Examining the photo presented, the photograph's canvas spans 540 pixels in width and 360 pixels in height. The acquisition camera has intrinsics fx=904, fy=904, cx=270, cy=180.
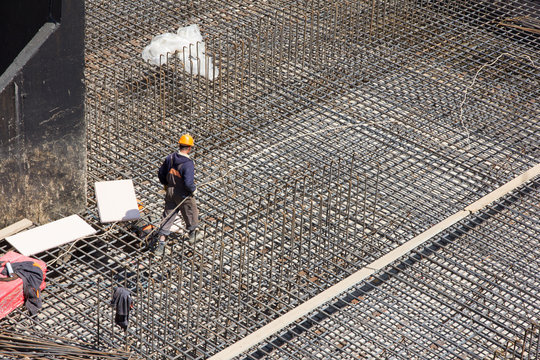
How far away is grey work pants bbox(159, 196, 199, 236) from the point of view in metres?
9.12

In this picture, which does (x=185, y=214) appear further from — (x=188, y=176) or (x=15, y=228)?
(x=15, y=228)

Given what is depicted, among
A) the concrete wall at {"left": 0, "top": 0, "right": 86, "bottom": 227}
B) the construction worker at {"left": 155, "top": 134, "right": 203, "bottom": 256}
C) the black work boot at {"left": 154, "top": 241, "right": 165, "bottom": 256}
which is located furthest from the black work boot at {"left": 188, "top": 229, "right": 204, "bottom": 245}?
the concrete wall at {"left": 0, "top": 0, "right": 86, "bottom": 227}

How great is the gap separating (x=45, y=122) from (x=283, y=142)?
3.08 meters

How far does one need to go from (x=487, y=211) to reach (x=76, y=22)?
4847mm

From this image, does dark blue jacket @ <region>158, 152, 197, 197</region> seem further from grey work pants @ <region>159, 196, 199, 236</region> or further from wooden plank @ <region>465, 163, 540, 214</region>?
wooden plank @ <region>465, 163, 540, 214</region>

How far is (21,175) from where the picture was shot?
9.16 meters

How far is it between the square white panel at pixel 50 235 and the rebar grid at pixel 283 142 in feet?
0.45

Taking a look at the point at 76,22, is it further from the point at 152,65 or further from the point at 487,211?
the point at 487,211

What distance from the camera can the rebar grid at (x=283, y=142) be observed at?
8.58m

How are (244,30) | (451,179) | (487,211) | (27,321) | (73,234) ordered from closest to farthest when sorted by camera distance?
1. (27,321)
2. (73,234)
3. (487,211)
4. (451,179)
5. (244,30)

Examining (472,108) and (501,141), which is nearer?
(501,141)

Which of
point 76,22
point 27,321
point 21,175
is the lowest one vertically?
point 27,321

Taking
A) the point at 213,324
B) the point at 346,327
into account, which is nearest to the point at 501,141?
the point at 346,327

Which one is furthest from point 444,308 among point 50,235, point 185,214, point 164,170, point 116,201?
point 50,235
